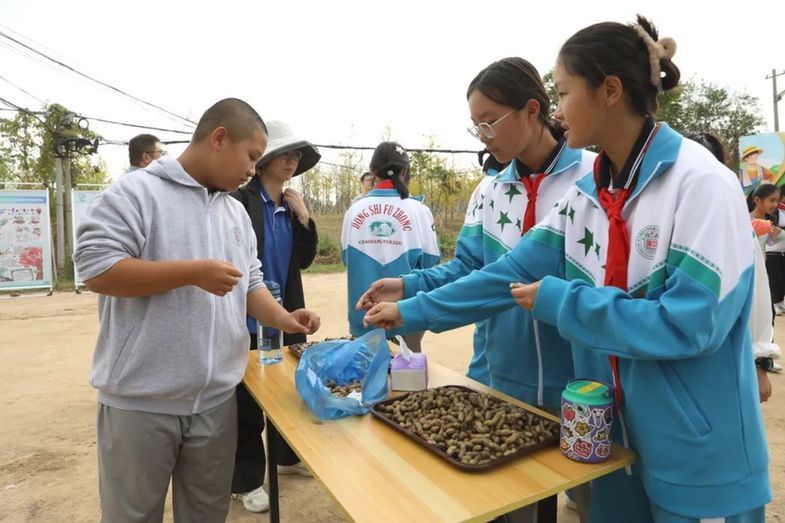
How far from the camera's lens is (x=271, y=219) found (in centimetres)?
295

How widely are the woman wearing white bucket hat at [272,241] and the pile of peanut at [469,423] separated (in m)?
1.40

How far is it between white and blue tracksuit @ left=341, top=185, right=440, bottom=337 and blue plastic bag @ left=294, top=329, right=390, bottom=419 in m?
1.53

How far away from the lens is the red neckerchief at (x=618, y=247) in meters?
1.26

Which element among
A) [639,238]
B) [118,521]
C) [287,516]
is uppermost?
[639,238]

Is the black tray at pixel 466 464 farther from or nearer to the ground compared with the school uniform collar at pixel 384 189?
nearer to the ground

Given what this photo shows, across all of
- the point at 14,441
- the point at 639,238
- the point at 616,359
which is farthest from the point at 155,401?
the point at 14,441

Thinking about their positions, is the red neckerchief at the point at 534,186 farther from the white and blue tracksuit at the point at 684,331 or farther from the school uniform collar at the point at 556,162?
the white and blue tracksuit at the point at 684,331

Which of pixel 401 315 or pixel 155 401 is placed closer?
pixel 155 401

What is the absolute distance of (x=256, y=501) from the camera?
281cm

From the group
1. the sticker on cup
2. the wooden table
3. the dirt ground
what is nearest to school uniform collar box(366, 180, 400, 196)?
the dirt ground

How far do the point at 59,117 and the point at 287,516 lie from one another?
12.1 m

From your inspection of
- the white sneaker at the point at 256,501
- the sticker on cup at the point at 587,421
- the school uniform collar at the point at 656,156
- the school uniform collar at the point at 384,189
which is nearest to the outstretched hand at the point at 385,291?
the sticker on cup at the point at 587,421

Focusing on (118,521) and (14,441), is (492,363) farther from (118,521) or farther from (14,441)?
(14,441)

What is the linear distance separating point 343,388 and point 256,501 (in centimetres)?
137
